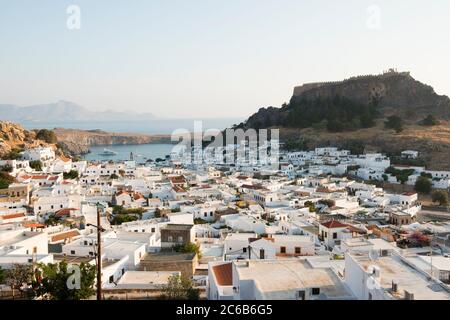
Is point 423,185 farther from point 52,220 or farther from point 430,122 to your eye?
point 430,122

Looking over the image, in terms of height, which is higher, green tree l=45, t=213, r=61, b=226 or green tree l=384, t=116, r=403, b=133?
green tree l=384, t=116, r=403, b=133

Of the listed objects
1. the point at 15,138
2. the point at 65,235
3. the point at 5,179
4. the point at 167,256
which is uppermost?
the point at 15,138

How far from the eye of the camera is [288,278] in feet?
21.2

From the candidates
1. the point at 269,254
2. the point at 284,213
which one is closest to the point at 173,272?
the point at 269,254

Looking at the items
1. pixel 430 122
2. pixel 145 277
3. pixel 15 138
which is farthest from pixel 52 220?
pixel 430 122

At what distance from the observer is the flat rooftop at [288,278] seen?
589cm

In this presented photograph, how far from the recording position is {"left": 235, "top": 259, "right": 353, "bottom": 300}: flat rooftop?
589 cm

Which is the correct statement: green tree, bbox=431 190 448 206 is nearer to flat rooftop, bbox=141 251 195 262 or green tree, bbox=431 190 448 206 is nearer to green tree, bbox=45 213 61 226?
flat rooftop, bbox=141 251 195 262

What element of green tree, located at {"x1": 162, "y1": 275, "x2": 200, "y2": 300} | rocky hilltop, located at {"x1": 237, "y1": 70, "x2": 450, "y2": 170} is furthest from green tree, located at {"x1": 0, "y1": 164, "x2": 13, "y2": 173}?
rocky hilltop, located at {"x1": 237, "y1": 70, "x2": 450, "y2": 170}

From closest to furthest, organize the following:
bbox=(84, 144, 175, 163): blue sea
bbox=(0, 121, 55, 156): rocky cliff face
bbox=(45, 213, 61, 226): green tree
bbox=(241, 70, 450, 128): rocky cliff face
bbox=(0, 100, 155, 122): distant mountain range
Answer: bbox=(45, 213, 61, 226): green tree
bbox=(0, 121, 55, 156): rocky cliff face
bbox=(241, 70, 450, 128): rocky cliff face
bbox=(84, 144, 175, 163): blue sea
bbox=(0, 100, 155, 122): distant mountain range

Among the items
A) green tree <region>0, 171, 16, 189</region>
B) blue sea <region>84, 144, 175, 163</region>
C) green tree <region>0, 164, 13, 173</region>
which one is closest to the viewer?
green tree <region>0, 171, 16, 189</region>

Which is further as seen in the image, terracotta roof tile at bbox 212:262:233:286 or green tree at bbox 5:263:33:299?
green tree at bbox 5:263:33:299

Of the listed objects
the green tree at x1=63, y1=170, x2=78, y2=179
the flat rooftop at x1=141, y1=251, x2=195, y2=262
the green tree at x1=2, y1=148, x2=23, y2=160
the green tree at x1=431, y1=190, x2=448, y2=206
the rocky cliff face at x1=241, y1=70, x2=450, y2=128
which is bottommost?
the green tree at x1=431, y1=190, x2=448, y2=206

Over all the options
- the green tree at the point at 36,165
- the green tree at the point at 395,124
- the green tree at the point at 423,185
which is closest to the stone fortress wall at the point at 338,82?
the green tree at the point at 395,124
